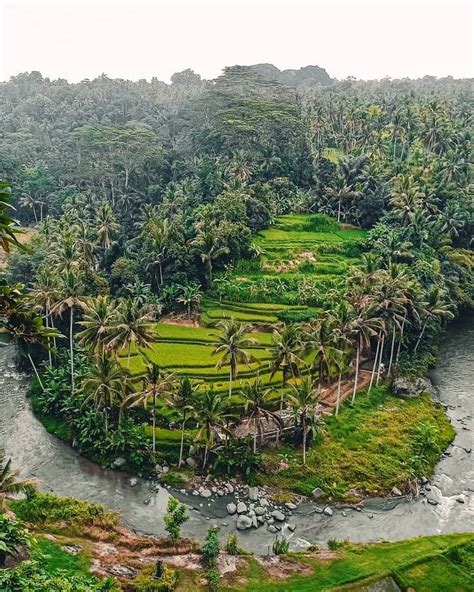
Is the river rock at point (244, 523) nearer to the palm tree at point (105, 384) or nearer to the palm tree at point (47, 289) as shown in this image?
the palm tree at point (105, 384)

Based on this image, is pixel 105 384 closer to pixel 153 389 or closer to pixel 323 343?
pixel 153 389

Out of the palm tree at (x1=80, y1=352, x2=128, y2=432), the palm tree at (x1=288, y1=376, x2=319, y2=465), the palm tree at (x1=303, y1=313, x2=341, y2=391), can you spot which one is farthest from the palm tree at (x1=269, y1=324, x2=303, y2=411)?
the palm tree at (x1=80, y1=352, x2=128, y2=432)

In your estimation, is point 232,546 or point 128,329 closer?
point 232,546

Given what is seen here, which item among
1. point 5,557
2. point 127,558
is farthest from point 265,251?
point 5,557

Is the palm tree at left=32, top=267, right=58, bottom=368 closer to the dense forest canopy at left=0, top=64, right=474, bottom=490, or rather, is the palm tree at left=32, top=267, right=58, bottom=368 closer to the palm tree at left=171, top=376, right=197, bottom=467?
the dense forest canopy at left=0, top=64, right=474, bottom=490

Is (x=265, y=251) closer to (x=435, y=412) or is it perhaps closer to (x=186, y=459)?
(x=435, y=412)

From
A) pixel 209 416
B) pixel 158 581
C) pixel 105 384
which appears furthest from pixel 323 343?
pixel 158 581
